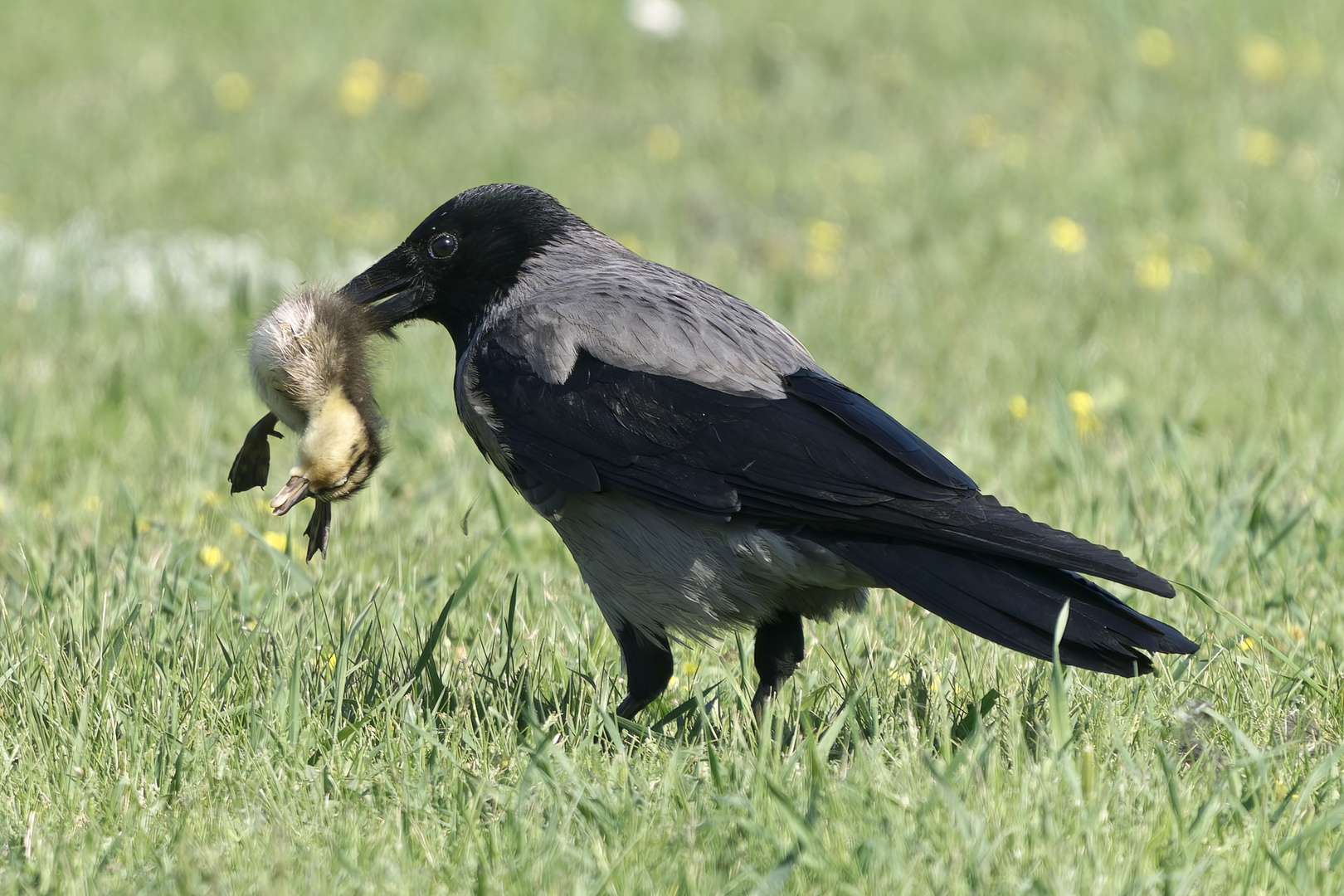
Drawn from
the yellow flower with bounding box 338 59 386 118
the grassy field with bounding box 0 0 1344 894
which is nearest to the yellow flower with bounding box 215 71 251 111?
the grassy field with bounding box 0 0 1344 894

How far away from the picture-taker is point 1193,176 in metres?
8.52

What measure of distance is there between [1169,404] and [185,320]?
4.19m

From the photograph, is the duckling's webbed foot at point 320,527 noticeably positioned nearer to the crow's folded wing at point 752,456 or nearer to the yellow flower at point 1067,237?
the crow's folded wing at point 752,456

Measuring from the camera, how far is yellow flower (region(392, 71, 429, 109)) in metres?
10.4

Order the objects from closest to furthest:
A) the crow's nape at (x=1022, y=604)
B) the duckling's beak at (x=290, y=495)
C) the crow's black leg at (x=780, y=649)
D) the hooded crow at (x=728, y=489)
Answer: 1. the crow's nape at (x=1022, y=604)
2. the hooded crow at (x=728, y=489)
3. the duckling's beak at (x=290, y=495)
4. the crow's black leg at (x=780, y=649)

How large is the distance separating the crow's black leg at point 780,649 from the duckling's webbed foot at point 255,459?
4.21ft

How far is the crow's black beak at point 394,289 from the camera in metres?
3.87

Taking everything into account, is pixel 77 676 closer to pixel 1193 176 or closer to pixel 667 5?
pixel 1193 176

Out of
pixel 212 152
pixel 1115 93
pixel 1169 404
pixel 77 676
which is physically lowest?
pixel 77 676

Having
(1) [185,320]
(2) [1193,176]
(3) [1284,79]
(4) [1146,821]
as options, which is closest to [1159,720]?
(4) [1146,821]

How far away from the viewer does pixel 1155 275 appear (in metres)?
7.27

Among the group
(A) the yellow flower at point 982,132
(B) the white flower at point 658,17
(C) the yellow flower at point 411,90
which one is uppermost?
(B) the white flower at point 658,17

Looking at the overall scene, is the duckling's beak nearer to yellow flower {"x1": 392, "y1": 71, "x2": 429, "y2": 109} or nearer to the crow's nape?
the crow's nape

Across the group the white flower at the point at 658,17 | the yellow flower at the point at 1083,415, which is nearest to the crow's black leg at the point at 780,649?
the yellow flower at the point at 1083,415
